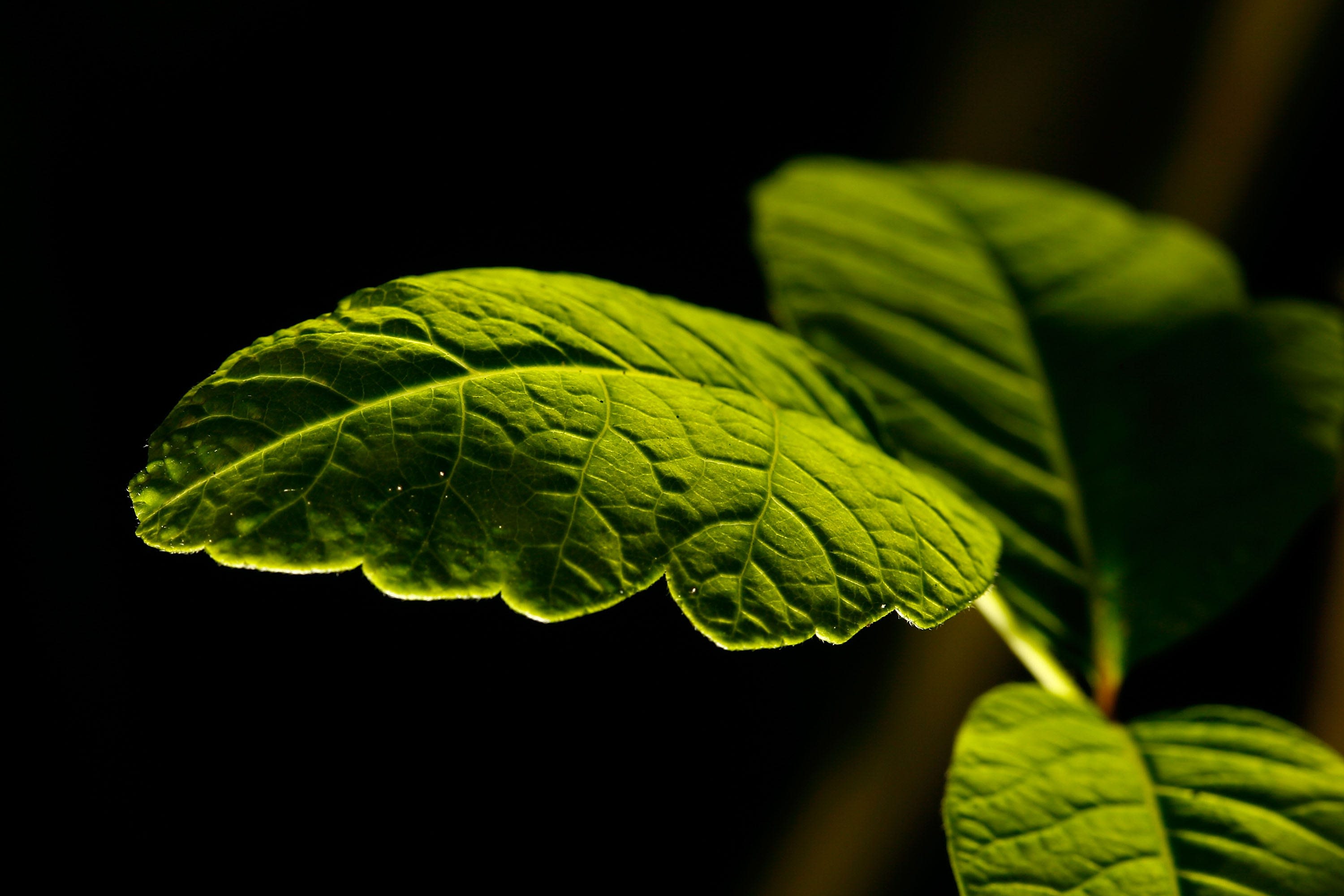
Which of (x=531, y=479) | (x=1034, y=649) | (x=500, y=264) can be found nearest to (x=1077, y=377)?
(x=1034, y=649)

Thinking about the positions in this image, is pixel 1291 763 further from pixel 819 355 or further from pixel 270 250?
pixel 270 250

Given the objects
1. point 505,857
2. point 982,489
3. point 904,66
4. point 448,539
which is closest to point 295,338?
point 448,539

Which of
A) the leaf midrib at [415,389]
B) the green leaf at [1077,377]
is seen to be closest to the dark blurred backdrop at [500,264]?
the green leaf at [1077,377]

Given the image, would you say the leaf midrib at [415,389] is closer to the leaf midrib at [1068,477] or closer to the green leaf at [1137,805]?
the green leaf at [1137,805]

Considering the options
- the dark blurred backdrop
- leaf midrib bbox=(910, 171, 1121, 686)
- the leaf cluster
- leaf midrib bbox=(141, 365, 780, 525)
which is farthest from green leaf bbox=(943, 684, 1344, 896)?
the dark blurred backdrop

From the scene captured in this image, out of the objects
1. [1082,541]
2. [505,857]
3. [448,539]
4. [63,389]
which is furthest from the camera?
[63,389]
